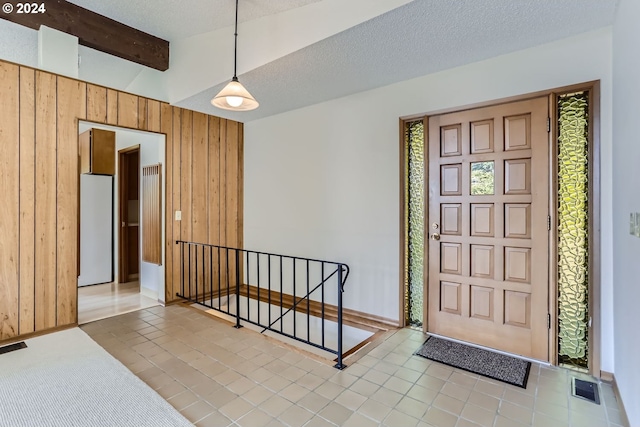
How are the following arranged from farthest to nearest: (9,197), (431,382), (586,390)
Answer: (9,197) → (431,382) → (586,390)

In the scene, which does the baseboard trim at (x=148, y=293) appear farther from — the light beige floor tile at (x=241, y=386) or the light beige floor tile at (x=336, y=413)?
the light beige floor tile at (x=336, y=413)

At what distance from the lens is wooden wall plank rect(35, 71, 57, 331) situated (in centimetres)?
301

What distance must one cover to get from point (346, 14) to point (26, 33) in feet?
11.4

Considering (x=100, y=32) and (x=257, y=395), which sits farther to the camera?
(x=100, y=32)

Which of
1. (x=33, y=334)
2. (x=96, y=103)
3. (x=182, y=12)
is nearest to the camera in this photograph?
(x=33, y=334)

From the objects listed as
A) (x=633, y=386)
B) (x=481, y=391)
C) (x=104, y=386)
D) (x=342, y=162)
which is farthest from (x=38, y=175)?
(x=633, y=386)

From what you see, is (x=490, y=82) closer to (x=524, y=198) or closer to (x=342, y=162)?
(x=524, y=198)

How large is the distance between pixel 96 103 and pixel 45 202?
3.73 feet

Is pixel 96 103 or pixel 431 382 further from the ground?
pixel 96 103

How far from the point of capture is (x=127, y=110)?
3.58m

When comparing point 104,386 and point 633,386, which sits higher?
point 633,386

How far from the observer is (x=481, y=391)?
212 centimetres

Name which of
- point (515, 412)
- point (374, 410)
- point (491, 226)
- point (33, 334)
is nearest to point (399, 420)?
point (374, 410)

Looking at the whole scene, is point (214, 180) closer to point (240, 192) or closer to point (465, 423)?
point (240, 192)
